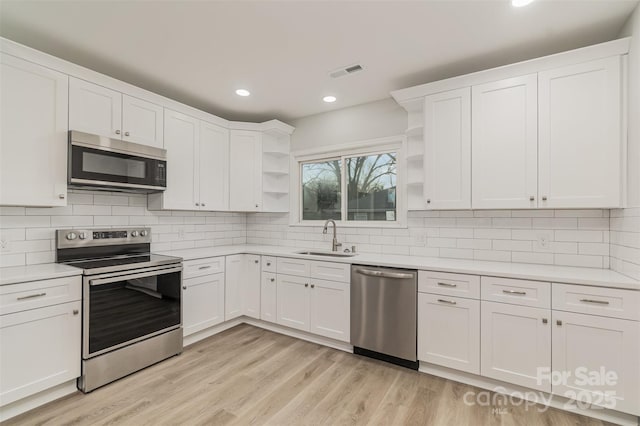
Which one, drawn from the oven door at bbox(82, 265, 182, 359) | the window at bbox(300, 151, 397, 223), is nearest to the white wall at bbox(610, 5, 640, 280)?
the window at bbox(300, 151, 397, 223)

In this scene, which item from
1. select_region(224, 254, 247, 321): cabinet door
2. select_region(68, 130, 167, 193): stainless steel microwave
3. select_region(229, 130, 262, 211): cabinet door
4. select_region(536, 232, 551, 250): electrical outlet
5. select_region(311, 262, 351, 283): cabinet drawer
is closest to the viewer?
select_region(68, 130, 167, 193): stainless steel microwave

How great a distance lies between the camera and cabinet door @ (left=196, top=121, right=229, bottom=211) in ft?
11.2

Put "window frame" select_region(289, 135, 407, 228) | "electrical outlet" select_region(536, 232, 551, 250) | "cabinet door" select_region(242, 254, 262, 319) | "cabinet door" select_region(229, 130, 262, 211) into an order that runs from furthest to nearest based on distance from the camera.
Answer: "cabinet door" select_region(229, 130, 262, 211) < "cabinet door" select_region(242, 254, 262, 319) < "window frame" select_region(289, 135, 407, 228) < "electrical outlet" select_region(536, 232, 551, 250)

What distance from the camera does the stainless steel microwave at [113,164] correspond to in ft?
7.69

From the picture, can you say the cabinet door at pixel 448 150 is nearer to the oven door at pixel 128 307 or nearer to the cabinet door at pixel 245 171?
the cabinet door at pixel 245 171

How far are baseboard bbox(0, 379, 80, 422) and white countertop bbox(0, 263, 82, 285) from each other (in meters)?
0.79

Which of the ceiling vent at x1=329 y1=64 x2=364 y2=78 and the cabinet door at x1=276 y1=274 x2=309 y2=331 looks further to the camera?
the cabinet door at x1=276 y1=274 x2=309 y2=331

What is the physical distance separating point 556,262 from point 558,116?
1.15 m

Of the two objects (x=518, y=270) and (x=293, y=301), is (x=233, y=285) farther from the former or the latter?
(x=518, y=270)

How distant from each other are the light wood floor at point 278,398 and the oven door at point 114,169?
1577 mm

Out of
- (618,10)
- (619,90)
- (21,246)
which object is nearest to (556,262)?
(619,90)

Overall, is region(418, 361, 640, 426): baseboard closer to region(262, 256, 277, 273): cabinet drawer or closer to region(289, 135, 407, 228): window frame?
region(289, 135, 407, 228): window frame

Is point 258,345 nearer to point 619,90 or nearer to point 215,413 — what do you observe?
point 215,413

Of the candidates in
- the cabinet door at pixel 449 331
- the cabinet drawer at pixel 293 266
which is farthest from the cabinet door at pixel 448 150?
the cabinet drawer at pixel 293 266
